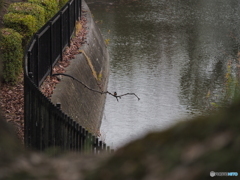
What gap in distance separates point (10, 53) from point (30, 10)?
2.95 meters

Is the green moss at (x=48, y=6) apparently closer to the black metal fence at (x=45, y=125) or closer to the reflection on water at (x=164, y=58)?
the reflection on water at (x=164, y=58)

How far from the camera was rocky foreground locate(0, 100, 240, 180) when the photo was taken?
1.48 metres

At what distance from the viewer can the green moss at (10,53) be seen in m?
11.2

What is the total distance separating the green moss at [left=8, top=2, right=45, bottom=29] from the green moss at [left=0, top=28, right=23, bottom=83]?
7.28ft

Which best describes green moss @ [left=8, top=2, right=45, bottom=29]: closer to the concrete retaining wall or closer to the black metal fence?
the concrete retaining wall

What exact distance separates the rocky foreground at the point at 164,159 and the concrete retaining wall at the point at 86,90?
862 centimetres

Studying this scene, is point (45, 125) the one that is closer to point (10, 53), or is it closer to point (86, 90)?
point (10, 53)

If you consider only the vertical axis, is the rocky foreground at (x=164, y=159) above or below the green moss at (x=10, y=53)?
below

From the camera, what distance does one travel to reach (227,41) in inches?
981

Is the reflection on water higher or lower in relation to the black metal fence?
higher

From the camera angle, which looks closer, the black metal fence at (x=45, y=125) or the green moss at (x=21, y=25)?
the black metal fence at (x=45, y=125)

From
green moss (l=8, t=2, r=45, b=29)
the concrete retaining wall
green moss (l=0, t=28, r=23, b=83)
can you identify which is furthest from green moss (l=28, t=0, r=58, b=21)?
green moss (l=0, t=28, r=23, b=83)

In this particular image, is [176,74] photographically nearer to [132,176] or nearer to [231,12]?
[231,12]

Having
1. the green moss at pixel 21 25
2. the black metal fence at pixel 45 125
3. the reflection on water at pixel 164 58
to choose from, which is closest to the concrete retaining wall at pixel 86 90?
the reflection on water at pixel 164 58
